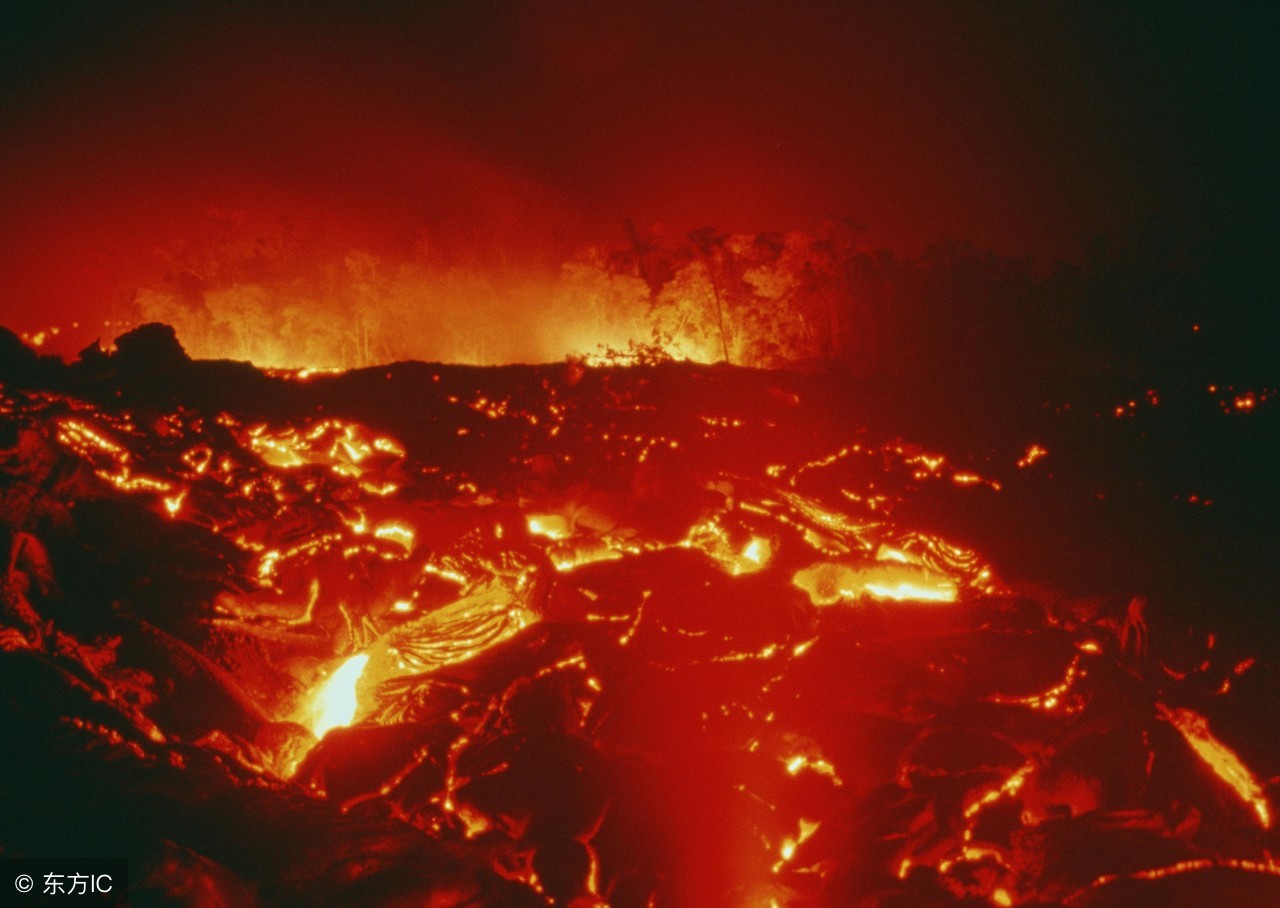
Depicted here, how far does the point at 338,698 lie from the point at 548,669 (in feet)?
5.54

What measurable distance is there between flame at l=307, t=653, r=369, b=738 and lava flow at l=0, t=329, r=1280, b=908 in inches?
0.9

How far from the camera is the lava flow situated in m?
4.36

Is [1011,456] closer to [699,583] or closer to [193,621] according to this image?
[699,583]

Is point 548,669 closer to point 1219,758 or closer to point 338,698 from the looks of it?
point 338,698

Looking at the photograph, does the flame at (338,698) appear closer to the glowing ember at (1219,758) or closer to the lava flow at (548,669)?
the lava flow at (548,669)

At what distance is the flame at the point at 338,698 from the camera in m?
5.74

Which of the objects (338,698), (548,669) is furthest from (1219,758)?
(338,698)

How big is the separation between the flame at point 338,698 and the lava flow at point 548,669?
0.02 m

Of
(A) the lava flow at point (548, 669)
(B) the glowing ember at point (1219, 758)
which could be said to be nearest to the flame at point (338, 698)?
(A) the lava flow at point (548, 669)

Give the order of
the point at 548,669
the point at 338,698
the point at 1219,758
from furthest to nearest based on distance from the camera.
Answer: the point at 338,698 < the point at 1219,758 < the point at 548,669

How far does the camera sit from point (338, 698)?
19.3 ft

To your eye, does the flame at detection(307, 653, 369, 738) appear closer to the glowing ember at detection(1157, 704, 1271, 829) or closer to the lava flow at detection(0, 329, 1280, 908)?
the lava flow at detection(0, 329, 1280, 908)

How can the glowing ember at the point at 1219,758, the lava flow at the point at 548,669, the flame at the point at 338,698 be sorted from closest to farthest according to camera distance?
the lava flow at the point at 548,669, the glowing ember at the point at 1219,758, the flame at the point at 338,698

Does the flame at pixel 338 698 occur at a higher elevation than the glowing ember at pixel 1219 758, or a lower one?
higher
